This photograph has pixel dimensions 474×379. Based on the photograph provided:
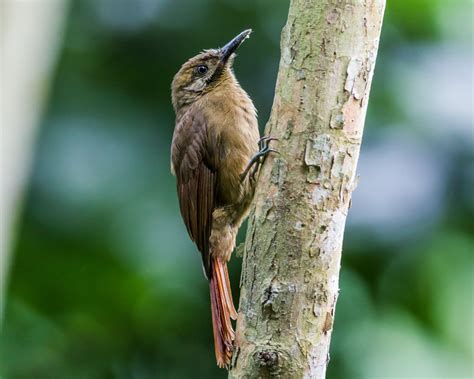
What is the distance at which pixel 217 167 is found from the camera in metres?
4.49

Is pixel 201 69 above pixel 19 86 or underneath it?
above

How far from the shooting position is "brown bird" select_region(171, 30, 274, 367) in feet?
14.2

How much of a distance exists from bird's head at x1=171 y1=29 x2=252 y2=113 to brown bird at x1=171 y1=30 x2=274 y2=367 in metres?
0.03

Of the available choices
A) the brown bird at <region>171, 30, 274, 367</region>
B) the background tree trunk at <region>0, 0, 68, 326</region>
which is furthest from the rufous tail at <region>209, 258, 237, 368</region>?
the background tree trunk at <region>0, 0, 68, 326</region>

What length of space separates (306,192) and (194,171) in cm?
157

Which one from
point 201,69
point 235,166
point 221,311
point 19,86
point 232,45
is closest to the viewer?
point 19,86

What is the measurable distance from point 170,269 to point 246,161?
667mm

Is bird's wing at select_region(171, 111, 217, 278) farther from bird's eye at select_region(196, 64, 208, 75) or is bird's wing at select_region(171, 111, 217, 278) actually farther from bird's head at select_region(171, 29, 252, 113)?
bird's eye at select_region(196, 64, 208, 75)

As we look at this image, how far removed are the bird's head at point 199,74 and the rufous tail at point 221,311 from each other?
1007 millimetres

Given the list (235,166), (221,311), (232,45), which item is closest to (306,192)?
(221,311)

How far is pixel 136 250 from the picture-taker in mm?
4324

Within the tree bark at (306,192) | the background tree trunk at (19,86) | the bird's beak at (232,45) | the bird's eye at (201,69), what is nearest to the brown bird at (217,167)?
the bird's beak at (232,45)

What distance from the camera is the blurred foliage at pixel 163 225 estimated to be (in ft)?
14.0

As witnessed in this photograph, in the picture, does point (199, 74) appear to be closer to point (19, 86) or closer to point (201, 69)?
point (201, 69)
